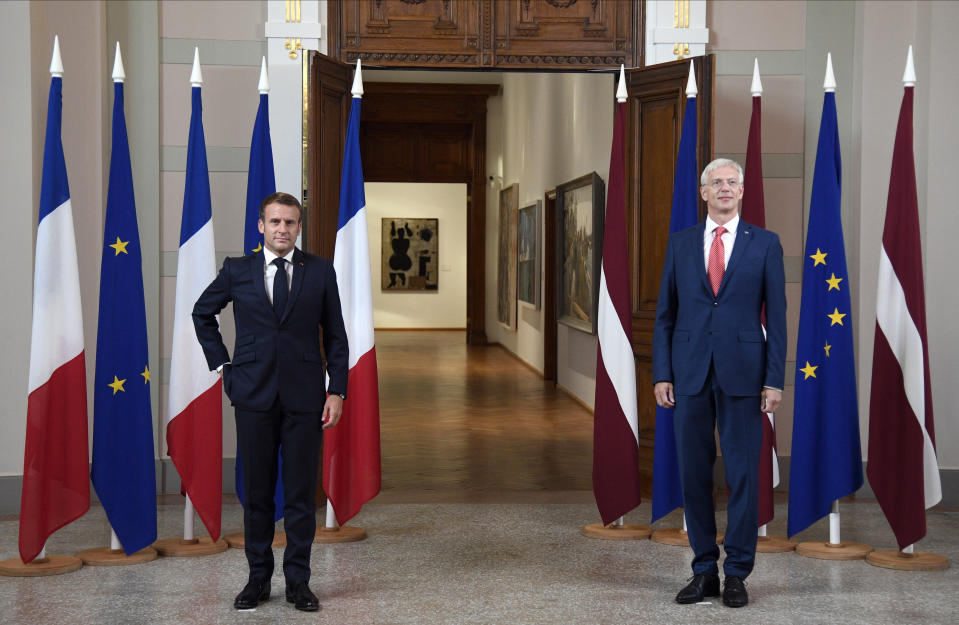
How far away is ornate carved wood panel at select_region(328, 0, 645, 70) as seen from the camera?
6312mm

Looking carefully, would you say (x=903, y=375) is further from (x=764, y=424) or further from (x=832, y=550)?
(x=832, y=550)

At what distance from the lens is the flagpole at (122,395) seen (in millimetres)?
4668

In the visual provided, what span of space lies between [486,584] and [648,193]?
8.96 feet

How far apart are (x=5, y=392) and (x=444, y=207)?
701 inches

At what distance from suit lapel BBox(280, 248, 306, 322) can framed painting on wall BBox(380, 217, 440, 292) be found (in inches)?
744

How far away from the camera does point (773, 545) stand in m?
5.08

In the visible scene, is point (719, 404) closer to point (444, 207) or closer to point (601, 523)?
point (601, 523)

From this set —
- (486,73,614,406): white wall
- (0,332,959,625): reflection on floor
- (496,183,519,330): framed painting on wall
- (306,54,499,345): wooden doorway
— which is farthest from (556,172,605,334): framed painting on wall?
(306,54,499,345): wooden doorway

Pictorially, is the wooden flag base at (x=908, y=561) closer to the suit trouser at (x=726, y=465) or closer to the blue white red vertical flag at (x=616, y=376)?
the suit trouser at (x=726, y=465)

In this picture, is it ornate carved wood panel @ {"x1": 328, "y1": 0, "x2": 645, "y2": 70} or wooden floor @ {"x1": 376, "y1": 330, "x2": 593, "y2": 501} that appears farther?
wooden floor @ {"x1": 376, "y1": 330, "x2": 593, "y2": 501}

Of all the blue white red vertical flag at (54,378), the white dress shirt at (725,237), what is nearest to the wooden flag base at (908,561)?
the white dress shirt at (725,237)

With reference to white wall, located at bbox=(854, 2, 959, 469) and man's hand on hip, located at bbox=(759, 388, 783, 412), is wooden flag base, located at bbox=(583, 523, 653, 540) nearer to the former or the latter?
man's hand on hip, located at bbox=(759, 388, 783, 412)

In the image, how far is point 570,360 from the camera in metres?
11.6

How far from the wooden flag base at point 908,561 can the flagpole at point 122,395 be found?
11.2ft
